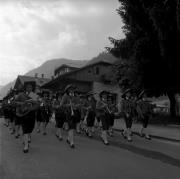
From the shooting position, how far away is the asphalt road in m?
7.19

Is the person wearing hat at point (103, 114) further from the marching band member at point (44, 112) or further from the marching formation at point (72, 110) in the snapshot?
the marching band member at point (44, 112)

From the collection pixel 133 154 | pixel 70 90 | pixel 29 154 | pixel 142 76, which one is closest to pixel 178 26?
pixel 142 76

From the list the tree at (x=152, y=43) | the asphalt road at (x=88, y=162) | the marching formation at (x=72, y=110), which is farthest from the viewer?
the tree at (x=152, y=43)

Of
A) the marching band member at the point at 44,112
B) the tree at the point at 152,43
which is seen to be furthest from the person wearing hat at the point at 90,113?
the tree at the point at 152,43

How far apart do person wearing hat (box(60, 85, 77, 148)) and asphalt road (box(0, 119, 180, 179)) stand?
16.5 inches

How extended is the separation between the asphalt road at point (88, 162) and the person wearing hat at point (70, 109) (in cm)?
42

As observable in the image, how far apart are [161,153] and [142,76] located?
1531 cm

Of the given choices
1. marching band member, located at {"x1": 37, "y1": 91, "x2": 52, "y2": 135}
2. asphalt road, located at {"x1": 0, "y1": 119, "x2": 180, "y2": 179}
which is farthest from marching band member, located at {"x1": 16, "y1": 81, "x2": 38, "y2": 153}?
marching band member, located at {"x1": 37, "y1": 91, "x2": 52, "y2": 135}

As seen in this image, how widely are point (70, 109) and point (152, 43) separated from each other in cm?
1341

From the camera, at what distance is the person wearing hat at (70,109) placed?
36.7 ft

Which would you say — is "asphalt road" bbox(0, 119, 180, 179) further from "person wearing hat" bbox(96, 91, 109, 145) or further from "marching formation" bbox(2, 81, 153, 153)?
"person wearing hat" bbox(96, 91, 109, 145)

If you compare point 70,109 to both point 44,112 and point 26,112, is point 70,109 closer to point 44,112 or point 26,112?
point 26,112

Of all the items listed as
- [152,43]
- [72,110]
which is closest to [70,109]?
[72,110]

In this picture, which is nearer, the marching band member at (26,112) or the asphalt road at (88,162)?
the asphalt road at (88,162)
